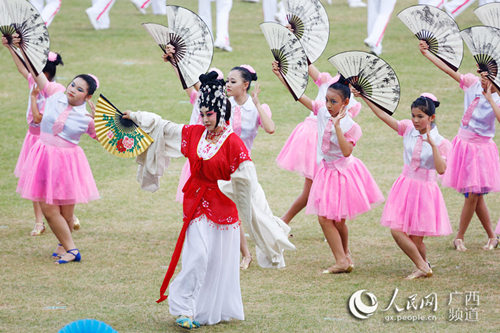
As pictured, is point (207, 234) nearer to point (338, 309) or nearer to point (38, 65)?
point (338, 309)

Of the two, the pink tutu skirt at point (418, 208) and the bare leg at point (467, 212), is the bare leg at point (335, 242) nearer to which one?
the pink tutu skirt at point (418, 208)

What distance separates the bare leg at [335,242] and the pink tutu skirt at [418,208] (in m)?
0.38

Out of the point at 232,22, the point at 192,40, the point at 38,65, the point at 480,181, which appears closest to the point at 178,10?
the point at 192,40

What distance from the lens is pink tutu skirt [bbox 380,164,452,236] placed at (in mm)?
5117

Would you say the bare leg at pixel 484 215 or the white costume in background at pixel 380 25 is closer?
the bare leg at pixel 484 215

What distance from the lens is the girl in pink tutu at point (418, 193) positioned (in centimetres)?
508

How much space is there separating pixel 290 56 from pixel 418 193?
1.42m

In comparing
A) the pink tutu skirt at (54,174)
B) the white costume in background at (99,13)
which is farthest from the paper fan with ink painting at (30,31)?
the white costume in background at (99,13)

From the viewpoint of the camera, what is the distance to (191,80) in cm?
513

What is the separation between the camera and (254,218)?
13.6 ft

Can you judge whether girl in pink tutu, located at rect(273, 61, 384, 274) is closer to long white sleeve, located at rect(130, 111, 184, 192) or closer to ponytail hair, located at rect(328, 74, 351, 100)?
ponytail hair, located at rect(328, 74, 351, 100)

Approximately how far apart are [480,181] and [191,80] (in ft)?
8.45

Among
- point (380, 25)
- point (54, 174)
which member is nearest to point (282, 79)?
point (54, 174)

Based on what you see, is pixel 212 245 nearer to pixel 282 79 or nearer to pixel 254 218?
pixel 254 218
